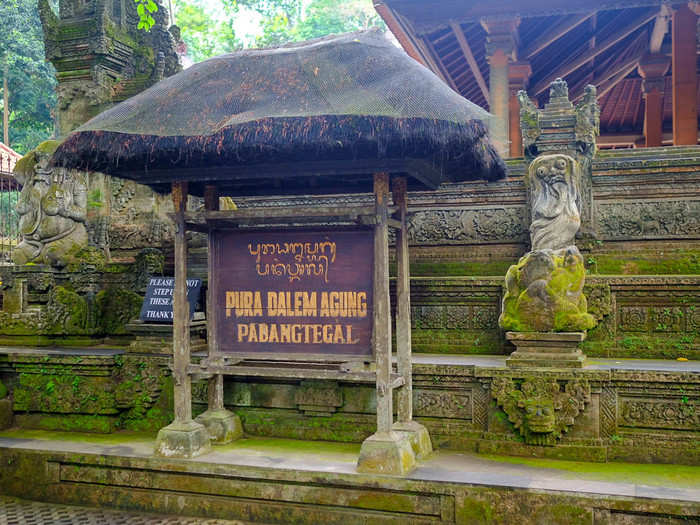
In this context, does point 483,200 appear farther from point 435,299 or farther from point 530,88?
point 530,88

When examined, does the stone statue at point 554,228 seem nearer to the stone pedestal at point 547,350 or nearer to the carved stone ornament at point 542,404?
the stone pedestal at point 547,350

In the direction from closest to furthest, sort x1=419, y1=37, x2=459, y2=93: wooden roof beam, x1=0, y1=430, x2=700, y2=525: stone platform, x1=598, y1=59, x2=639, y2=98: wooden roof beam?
x1=0, y1=430, x2=700, y2=525: stone platform
x1=419, y1=37, x2=459, y2=93: wooden roof beam
x1=598, y1=59, x2=639, y2=98: wooden roof beam

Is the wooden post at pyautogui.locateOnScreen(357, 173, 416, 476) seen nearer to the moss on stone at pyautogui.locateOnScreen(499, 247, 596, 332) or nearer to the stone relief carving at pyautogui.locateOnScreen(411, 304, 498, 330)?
the moss on stone at pyautogui.locateOnScreen(499, 247, 596, 332)

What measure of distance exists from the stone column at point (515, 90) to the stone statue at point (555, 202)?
820 centimetres

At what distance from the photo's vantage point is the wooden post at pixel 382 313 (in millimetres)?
5609

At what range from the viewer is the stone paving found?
568cm

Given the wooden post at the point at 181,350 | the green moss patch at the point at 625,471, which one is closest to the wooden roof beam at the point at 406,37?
the wooden post at the point at 181,350

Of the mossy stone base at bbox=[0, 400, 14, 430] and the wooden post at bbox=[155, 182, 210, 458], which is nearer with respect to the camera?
the wooden post at bbox=[155, 182, 210, 458]

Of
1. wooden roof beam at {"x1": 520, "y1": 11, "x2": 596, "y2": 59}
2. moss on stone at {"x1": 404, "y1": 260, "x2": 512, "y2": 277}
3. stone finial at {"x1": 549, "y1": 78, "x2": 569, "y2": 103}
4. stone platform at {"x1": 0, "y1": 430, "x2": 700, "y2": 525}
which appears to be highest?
wooden roof beam at {"x1": 520, "y1": 11, "x2": 596, "y2": 59}

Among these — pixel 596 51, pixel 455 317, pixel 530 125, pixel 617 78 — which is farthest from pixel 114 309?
pixel 617 78

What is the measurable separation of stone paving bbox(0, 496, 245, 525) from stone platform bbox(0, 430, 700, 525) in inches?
2.8

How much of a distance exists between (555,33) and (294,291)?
390 inches

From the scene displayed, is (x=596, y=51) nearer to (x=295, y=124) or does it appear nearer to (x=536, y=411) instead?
(x=536, y=411)

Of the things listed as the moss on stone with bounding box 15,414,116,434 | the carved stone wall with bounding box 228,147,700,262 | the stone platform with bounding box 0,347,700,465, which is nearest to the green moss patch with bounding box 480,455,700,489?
the stone platform with bounding box 0,347,700,465
